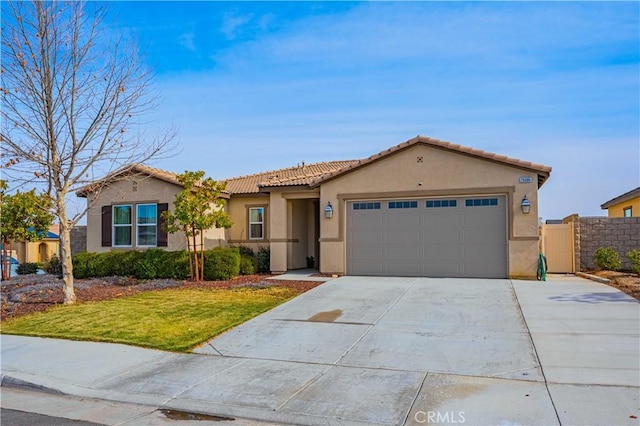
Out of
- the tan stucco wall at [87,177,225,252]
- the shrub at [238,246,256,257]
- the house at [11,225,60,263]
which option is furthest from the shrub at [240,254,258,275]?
the house at [11,225,60,263]

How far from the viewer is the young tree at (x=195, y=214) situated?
55.2ft

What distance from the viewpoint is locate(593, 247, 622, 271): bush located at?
1672 cm

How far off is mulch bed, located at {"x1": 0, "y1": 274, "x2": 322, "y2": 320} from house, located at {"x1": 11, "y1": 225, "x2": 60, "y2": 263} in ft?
13.7

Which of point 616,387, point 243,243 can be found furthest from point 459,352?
point 243,243

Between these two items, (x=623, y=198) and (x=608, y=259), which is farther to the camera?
(x=623, y=198)

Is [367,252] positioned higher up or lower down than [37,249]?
higher up

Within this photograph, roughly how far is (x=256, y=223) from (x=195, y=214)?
3950 mm

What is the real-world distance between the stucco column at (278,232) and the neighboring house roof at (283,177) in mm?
708

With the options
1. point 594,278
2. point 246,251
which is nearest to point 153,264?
point 246,251

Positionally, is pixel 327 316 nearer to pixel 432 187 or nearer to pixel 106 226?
pixel 432 187

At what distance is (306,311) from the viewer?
37.3 ft

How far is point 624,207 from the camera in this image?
78.5ft

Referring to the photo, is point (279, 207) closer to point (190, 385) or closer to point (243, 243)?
point (243, 243)

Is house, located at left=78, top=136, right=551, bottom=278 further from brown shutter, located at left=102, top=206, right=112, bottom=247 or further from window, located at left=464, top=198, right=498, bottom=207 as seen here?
brown shutter, located at left=102, top=206, right=112, bottom=247
